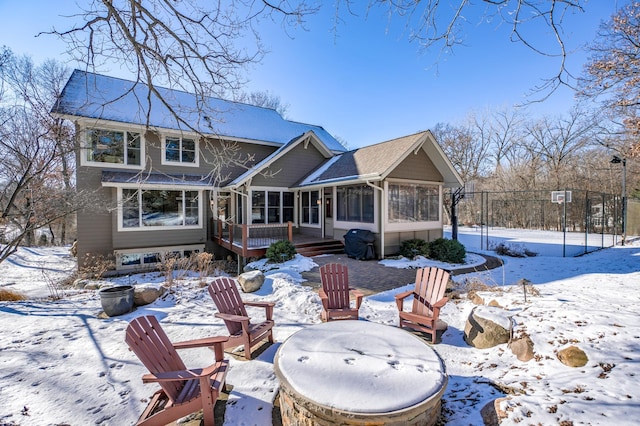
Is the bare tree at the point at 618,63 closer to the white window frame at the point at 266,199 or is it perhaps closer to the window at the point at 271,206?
the white window frame at the point at 266,199

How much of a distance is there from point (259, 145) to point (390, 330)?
13390mm

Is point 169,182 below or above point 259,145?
below

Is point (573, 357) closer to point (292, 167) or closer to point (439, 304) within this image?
point (439, 304)

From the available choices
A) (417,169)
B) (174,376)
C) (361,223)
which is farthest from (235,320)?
(417,169)

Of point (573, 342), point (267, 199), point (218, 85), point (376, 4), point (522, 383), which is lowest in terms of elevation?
point (522, 383)

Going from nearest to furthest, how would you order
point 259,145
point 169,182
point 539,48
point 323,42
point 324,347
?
1. point 539,48
2. point 324,347
3. point 323,42
4. point 169,182
5. point 259,145

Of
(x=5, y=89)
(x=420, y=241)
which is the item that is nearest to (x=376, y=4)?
(x=420, y=241)

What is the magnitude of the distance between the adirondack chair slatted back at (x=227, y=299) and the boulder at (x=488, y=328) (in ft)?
11.6

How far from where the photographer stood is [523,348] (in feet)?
11.9

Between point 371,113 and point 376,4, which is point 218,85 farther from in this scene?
point 371,113

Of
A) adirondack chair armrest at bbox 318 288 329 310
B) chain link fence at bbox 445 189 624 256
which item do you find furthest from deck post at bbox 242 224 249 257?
chain link fence at bbox 445 189 624 256

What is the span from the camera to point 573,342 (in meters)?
3.47

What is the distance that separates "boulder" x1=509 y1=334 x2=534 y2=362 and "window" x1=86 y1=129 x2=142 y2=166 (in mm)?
13524

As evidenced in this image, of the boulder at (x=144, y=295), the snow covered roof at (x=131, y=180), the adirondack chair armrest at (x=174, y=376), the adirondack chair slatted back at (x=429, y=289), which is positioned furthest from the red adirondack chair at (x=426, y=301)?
the snow covered roof at (x=131, y=180)
